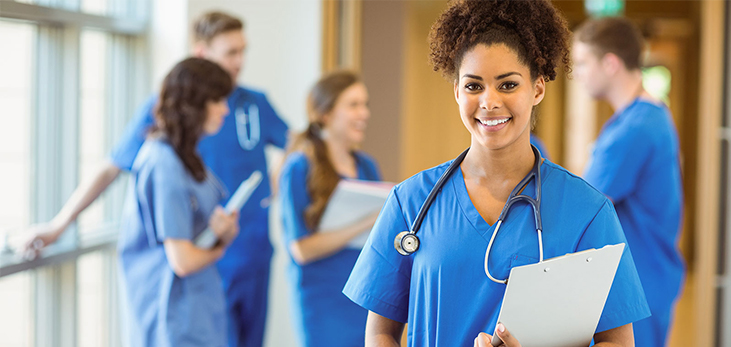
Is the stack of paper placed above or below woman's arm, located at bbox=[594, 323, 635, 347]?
above

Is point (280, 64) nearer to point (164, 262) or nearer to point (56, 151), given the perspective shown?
point (56, 151)

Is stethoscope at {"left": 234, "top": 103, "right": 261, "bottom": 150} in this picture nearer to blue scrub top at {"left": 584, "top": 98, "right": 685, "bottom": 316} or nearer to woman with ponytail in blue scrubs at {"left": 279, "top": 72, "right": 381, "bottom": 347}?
woman with ponytail in blue scrubs at {"left": 279, "top": 72, "right": 381, "bottom": 347}

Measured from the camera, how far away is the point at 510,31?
873 millimetres

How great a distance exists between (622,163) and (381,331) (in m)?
1.19

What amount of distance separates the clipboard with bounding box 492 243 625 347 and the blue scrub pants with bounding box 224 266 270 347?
160 centimetres

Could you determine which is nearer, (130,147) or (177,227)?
(177,227)

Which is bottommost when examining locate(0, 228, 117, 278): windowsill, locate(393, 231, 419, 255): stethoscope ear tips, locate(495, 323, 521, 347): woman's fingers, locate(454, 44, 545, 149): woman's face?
locate(0, 228, 117, 278): windowsill

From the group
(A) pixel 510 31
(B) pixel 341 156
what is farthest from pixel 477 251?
(B) pixel 341 156

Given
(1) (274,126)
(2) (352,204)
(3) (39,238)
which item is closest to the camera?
(3) (39,238)

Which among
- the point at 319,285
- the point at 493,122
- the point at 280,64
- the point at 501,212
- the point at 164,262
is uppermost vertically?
the point at 280,64

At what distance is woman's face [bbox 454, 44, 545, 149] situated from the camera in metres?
0.86

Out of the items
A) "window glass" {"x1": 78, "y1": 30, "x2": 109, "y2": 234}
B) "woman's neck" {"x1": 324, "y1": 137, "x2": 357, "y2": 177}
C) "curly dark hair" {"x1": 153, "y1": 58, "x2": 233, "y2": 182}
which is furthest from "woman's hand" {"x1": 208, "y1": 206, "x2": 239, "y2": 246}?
"window glass" {"x1": 78, "y1": 30, "x2": 109, "y2": 234}

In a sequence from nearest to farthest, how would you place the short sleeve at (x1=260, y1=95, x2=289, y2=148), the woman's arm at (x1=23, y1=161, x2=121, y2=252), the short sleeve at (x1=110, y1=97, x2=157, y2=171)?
the woman's arm at (x1=23, y1=161, x2=121, y2=252), the short sleeve at (x1=110, y1=97, x2=157, y2=171), the short sleeve at (x1=260, y1=95, x2=289, y2=148)

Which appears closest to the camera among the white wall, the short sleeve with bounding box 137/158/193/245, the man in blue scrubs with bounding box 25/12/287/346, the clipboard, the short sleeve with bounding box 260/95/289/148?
the clipboard
